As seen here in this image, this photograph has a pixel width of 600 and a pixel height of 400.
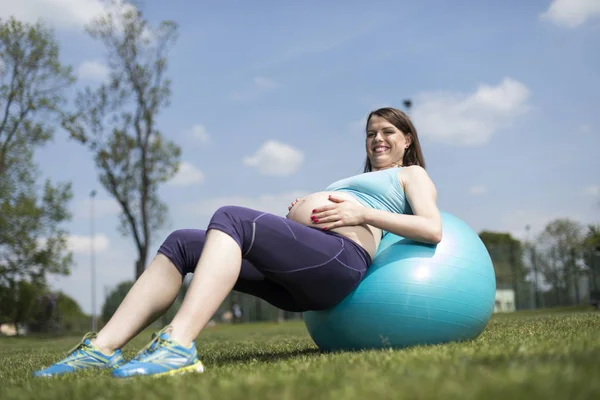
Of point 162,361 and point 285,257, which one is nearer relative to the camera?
point 162,361

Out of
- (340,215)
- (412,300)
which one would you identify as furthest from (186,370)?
(412,300)

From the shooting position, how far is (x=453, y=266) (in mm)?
4184

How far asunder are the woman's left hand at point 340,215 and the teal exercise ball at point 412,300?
0.48 metres

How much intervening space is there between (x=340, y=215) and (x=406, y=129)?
1.21 m

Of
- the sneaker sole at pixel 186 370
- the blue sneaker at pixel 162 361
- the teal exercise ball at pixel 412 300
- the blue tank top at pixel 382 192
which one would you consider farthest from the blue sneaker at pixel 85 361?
the blue tank top at pixel 382 192

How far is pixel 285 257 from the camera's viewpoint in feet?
11.7

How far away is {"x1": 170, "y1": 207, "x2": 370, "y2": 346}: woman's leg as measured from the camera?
3.27 metres

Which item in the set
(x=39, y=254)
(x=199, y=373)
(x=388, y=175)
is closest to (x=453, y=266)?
(x=388, y=175)

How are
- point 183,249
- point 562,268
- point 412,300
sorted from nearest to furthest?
point 183,249 → point 412,300 → point 562,268

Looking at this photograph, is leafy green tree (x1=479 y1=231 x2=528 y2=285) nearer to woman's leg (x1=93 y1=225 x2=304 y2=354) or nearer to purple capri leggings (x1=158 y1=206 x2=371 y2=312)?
purple capri leggings (x1=158 y1=206 x2=371 y2=312)

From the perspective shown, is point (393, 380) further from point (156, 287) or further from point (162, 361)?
point (156, 287)

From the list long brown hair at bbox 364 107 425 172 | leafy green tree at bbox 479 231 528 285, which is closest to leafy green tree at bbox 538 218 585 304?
leafy green tree at bbox 479 231 528 285

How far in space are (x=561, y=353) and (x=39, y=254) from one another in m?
25.4

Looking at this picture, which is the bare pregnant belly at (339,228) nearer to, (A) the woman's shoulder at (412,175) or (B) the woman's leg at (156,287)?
(A) the woman's shoulder at (412,175)
